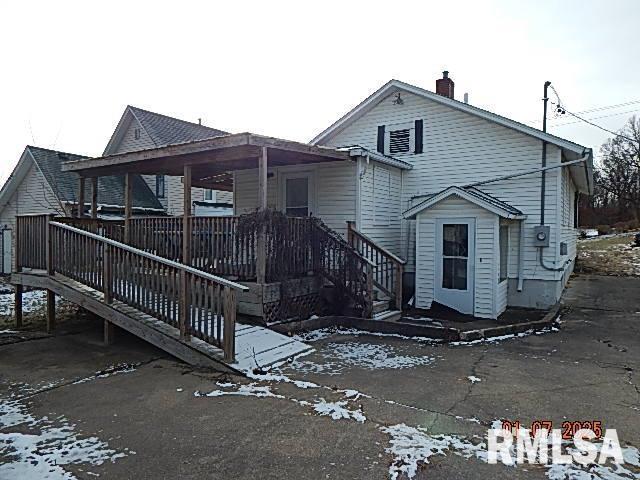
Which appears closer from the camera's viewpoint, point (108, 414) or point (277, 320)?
point (108, 414)

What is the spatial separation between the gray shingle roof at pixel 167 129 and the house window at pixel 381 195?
1051 cm

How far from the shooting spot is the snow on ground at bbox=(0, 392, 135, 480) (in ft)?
11.0

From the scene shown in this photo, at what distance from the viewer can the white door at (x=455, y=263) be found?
9.67 m

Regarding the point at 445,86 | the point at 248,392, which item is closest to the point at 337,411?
the point at 248,392

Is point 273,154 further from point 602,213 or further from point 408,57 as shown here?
point 602,213

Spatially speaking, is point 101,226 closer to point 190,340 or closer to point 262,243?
point 262,243

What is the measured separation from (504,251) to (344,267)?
13.1 ft

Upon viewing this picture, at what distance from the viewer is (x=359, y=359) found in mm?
6465

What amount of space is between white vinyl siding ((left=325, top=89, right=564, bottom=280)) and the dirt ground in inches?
380

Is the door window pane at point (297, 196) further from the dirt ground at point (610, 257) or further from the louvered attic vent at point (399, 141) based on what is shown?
the dirt ground at point (610, 257)

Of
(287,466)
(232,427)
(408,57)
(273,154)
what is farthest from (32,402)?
(408,57)

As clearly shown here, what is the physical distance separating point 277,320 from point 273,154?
3419 millimetres

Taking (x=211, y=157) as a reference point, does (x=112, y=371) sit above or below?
below

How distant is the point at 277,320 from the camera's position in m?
8.09
